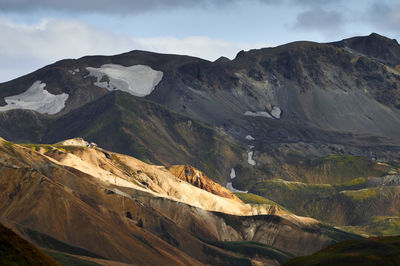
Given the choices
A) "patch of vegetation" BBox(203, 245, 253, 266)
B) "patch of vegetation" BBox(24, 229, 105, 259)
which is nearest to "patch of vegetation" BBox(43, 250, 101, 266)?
"patch of vegetation" BBox(24, 229, 105, 259)

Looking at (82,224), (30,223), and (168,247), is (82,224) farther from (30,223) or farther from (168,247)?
(168,247)

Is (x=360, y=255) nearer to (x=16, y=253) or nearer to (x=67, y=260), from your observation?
(x=16, y=253)

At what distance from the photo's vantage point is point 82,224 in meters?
160

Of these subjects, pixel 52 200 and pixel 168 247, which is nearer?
pixel 52 200

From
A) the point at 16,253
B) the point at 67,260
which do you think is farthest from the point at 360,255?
the point at 67,260

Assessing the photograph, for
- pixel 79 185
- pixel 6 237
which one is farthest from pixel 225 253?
pixel 6 237

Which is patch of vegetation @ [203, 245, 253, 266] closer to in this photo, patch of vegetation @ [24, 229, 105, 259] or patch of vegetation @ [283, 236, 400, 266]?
patch of vegetation @ [24, 229, 105, 259]

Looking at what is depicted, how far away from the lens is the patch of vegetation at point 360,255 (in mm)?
94375

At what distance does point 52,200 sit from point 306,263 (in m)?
82.3

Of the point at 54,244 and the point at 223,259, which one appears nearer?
the point at 54,244

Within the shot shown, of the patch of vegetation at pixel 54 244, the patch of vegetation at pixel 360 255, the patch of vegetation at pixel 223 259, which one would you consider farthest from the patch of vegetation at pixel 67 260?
the patch of vegetation at pixel 223 259

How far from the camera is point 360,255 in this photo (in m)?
95.8

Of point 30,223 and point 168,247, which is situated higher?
point 30,223

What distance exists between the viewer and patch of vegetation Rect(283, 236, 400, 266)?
94.4 meters
